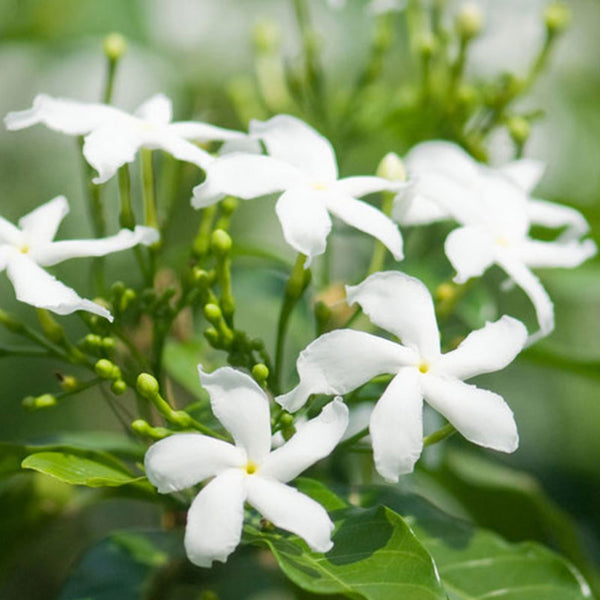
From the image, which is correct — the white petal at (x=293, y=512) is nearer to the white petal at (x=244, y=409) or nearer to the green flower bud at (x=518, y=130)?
the white petal at (x=244, y=409)

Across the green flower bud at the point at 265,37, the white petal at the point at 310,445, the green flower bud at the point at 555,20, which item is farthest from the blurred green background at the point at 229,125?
the white petal at the point at 310,445

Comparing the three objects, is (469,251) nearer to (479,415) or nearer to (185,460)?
(479,415)

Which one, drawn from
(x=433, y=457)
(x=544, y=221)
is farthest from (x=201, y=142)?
(x=433, y=457)

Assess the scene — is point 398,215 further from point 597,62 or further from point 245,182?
point 597,62

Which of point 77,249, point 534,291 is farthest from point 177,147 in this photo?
point 534,291

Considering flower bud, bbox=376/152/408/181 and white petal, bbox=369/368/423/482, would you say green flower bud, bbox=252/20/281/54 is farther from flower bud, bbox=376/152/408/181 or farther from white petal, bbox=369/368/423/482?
white petal, bbox=369/368/423/482
